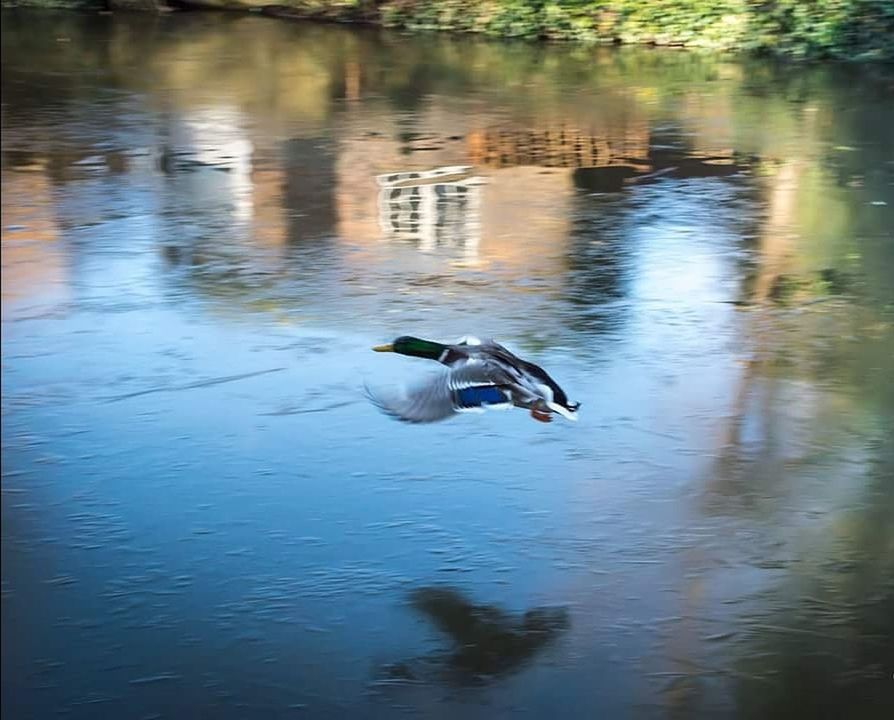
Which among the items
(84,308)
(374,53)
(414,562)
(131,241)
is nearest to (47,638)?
(414,562)

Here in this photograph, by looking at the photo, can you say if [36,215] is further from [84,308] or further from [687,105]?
[687,105]

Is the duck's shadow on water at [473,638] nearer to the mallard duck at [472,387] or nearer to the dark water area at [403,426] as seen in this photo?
the dark water area at [403,426]

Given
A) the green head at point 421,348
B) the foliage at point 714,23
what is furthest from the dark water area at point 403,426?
the foliage at point 714,23

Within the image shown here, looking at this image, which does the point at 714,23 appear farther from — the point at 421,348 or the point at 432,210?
the point at 421,348

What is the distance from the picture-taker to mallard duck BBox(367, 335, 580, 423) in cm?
199

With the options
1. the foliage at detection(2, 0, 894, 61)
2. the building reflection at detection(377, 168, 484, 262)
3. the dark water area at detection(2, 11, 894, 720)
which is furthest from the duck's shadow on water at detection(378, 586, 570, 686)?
the foliage at detection(2, 0, 894, 61)

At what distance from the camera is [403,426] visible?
2701 mm

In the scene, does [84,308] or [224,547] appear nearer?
[224,547]

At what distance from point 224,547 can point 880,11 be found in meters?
6.49

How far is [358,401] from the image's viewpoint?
2836 mm

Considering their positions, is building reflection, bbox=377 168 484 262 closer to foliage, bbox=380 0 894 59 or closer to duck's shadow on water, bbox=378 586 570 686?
duck's shadow on water, bbox=378 586 570 686

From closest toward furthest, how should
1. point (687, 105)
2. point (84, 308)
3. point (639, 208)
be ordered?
point (84, 308) → point (639, 208) → point (687, 105)

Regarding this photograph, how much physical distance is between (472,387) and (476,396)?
2cm

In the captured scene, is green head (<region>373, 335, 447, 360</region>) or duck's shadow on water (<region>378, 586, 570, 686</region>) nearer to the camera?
duck's shadow on water (<region>378, 586, 570, 686</region>)
